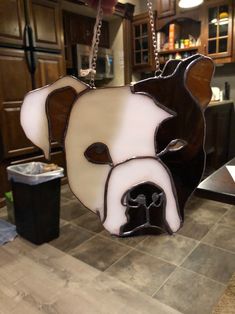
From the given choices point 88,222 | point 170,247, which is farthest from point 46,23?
point 170,247

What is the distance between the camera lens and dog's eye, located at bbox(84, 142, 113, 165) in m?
0.48

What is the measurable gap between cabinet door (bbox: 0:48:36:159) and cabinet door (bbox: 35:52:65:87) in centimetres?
14

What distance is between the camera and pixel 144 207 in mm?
492

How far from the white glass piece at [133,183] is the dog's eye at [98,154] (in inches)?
1.0

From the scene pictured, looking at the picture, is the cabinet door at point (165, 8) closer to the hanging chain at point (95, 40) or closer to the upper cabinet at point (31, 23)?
the upper cabinet at point (31, 23)

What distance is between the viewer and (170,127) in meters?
0.46

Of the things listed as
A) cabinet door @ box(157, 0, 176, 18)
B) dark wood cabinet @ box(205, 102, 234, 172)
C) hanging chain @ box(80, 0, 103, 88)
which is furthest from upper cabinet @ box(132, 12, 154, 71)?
hanging chain @ box(80, 0, 103, 88)

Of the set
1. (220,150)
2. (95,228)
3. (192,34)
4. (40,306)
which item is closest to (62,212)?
(95,228)

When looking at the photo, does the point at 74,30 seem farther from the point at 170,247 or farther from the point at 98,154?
the point at 98,154

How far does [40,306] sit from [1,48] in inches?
85.4

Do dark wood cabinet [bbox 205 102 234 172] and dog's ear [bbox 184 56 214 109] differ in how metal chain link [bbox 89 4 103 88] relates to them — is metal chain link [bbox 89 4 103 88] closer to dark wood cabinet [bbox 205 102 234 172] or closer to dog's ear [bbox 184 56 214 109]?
dog's ear [bbox 184 56 214 109]

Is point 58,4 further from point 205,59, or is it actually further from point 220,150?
point 205,59

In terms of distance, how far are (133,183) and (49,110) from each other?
199 mm

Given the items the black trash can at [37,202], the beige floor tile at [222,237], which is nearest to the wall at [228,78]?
the beige floor tile at [222,237]
